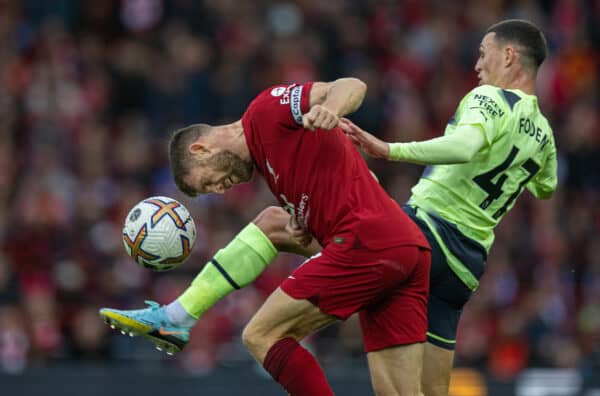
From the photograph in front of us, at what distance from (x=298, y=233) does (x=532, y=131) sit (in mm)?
1493

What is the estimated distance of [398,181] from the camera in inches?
554

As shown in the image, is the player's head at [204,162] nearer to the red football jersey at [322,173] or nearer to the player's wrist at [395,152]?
the red football jersey at [322,173]

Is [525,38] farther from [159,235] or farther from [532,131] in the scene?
[159,235]

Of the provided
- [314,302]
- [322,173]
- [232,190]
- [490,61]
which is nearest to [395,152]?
[322,173]

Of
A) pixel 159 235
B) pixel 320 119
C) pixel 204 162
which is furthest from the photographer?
pixel 159 235

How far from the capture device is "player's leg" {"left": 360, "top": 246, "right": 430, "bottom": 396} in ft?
21.4

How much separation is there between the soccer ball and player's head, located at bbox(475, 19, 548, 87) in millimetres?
2021

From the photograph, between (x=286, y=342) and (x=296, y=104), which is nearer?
(x=296, y=104)

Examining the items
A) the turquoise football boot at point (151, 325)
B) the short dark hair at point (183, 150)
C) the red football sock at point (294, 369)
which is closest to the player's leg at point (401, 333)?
the red football sock at point (294, 369)

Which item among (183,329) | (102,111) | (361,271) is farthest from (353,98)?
(102,111)

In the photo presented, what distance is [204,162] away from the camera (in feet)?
21.9

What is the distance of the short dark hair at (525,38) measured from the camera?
7.12m

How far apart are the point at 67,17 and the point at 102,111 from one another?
1815 mm

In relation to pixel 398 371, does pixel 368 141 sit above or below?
above
